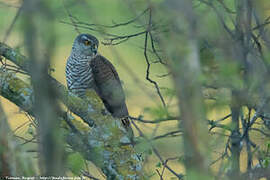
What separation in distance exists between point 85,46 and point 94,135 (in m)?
2.76

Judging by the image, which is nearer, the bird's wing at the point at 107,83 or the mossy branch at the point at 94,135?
the mossy branch at the point at 94,135

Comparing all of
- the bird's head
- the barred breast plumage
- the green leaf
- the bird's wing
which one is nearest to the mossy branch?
the green leaf

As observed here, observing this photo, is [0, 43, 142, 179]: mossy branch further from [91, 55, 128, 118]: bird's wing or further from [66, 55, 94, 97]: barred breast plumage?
[66, 55, 94, 97]: barred breast plumage

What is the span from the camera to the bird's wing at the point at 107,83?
5328 millimetres

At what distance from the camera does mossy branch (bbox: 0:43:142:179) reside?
3.35m

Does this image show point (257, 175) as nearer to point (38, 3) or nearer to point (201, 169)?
point (201, 169)

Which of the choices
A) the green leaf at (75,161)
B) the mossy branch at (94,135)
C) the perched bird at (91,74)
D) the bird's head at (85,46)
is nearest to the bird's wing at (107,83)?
the perched bird at (91,74)

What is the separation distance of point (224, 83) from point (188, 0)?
82 cm

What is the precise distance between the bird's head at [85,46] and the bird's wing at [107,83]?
118 millimetres

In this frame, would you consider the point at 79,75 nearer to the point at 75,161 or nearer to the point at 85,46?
the point at 85,46

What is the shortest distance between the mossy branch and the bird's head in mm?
2207

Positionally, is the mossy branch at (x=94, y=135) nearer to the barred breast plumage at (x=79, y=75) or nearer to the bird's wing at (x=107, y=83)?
the bird's wing at (x=107, y=83)

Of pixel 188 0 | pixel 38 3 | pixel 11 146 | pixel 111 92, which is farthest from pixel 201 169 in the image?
pixel 111 92

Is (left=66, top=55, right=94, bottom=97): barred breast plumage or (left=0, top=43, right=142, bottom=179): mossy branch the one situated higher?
(left=66, top=55, right=94, bottom=97): barred breast plumage
